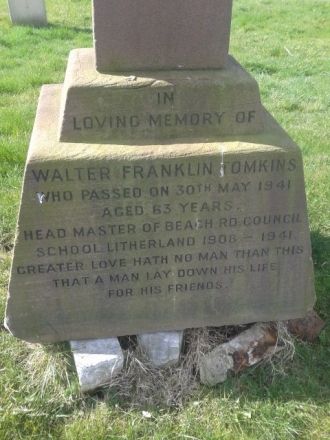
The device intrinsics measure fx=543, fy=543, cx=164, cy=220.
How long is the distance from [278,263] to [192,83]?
0.94 m

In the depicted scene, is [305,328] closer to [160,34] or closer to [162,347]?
[162,347]

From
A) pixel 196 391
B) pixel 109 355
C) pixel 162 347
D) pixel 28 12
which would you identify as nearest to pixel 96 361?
pixel 109 355

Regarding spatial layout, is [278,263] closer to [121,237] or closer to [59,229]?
[121,237]

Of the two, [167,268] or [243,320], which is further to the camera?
[243,320]

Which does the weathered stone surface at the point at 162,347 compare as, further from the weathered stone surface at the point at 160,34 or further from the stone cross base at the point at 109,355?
the weathered stone surface at the point at 160,34

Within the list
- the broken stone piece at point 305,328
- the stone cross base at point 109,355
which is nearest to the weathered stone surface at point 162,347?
the stone cross base at point 109,355

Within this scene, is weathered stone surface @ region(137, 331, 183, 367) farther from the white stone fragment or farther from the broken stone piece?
the broken stone piece

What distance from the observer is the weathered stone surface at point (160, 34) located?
2162 mm

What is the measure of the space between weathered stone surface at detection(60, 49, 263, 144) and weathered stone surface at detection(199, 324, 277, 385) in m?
1.03

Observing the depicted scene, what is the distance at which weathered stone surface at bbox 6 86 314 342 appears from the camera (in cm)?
224

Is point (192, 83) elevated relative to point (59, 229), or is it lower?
elevated

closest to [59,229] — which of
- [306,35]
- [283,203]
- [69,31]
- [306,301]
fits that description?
[283,203]

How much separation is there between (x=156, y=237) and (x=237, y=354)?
0.73 meters

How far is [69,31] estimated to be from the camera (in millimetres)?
8430
